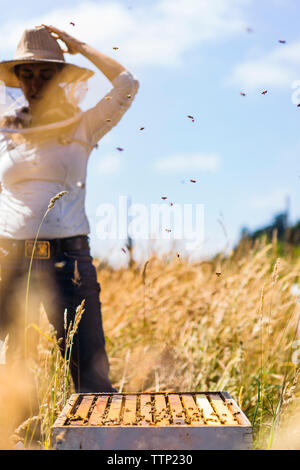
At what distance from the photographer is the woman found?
143 inches

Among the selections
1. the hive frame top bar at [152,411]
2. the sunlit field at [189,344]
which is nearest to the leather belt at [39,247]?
the sunlit field at [189,344]

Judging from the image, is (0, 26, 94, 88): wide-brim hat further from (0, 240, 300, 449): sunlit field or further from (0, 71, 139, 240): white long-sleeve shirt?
(0, 240, 300, 449): sunlit field

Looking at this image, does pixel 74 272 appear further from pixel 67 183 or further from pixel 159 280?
pixel 159 280

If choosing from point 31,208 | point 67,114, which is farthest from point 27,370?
point 67,114

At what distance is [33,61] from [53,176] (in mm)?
898

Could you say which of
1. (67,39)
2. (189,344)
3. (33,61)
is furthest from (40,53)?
(189,344)

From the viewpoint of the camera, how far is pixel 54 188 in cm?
372

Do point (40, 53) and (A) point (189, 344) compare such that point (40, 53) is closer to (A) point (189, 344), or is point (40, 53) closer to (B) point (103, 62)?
(B) point (103, 62)

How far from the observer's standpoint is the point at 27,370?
12.2ft

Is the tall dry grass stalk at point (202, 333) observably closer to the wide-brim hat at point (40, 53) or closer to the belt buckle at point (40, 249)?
the belt buckle at point (40, 249)

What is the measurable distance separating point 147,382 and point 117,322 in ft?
3.10

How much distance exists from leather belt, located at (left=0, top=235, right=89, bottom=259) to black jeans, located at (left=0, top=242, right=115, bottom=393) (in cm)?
3

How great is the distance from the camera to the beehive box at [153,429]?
184 cm

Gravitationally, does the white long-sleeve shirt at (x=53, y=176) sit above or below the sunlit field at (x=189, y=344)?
above
